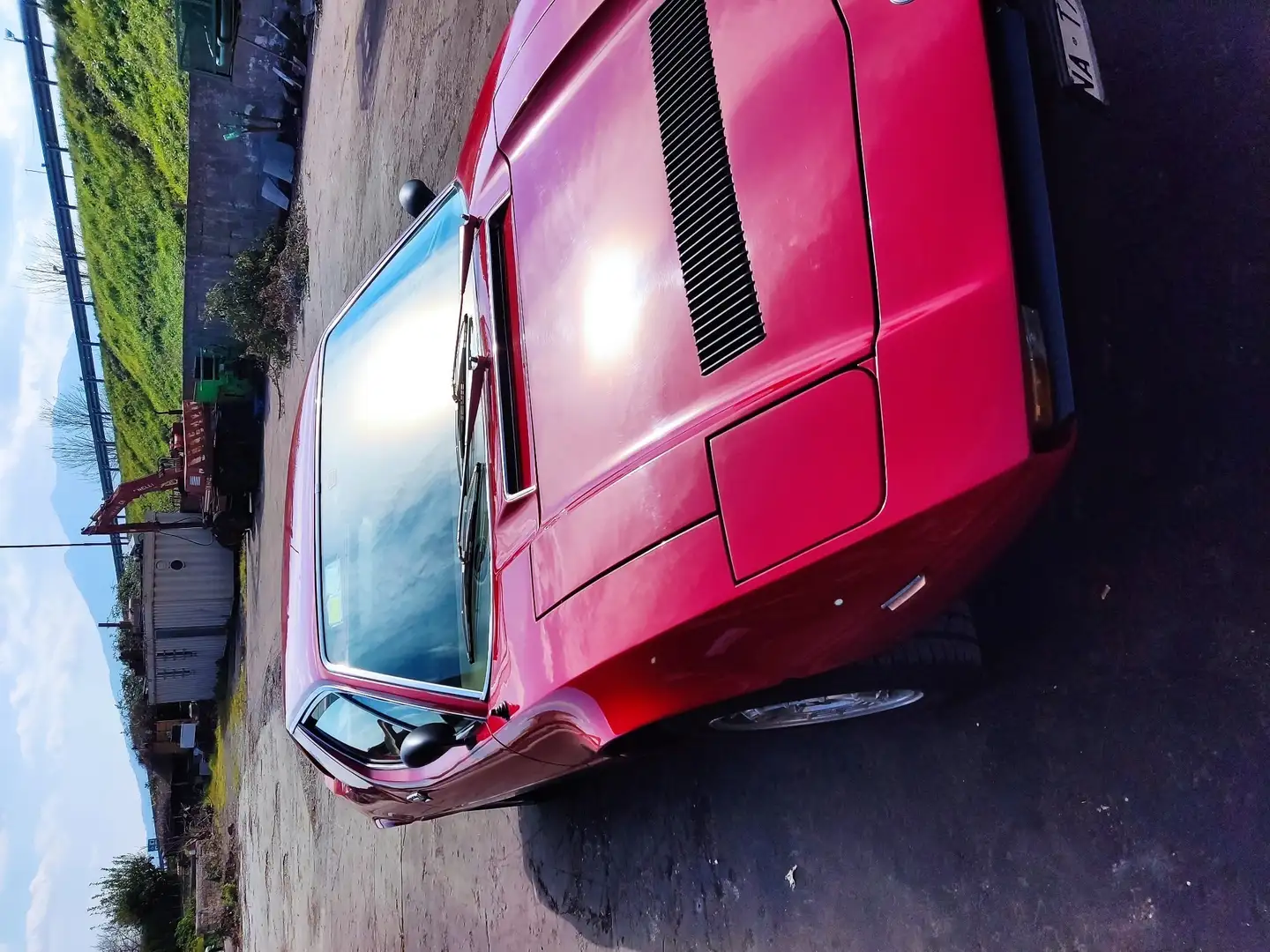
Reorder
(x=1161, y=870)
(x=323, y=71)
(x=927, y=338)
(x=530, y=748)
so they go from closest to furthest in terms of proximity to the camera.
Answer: (x=927, y=338) < (x=1161, y=870) < (x=530, y=748) < (x=323, y=71)

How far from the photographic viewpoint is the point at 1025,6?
1580mm

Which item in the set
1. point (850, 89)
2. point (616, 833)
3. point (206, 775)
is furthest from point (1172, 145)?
point (206, 775)

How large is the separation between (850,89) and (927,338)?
1.78ft

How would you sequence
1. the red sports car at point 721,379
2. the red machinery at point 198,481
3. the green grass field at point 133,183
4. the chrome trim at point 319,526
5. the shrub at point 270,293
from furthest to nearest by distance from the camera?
the green grass field at point 133,183 < the red machinery at point 198,481 < the shrub at point 270,293 < the chrome trim at point 319,526 < the red sports car at point 721,379

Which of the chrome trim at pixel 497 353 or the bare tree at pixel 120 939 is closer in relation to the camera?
the chrome trim at pixel 497 353

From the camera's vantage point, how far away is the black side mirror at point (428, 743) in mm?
2682

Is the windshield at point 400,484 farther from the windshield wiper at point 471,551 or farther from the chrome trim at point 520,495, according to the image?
the chrome trim at point 520,495

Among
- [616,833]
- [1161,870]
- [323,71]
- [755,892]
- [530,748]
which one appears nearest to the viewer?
[1161,870]

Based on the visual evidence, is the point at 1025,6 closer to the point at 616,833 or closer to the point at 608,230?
the point at 608,230

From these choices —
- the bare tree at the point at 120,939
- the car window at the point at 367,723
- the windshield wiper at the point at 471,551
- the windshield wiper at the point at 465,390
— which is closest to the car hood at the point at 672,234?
the windshield wiper at the point at 465,390

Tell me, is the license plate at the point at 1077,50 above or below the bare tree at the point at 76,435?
below

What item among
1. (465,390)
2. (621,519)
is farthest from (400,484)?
(621,519)

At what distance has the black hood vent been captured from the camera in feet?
5.80

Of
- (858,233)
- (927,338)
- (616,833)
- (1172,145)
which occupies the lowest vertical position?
(616,833)
